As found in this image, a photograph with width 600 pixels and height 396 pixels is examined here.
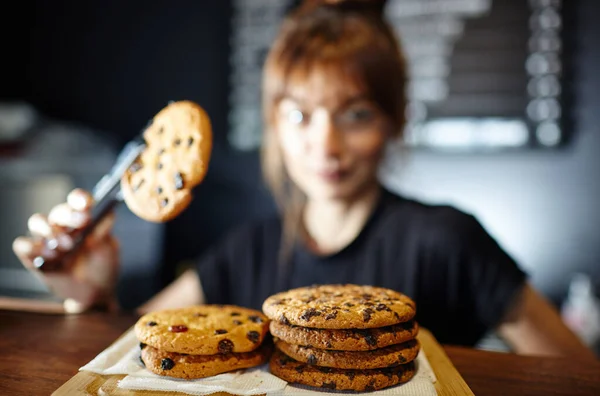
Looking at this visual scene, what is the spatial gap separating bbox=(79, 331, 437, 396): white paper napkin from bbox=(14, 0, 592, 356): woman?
1.81ft

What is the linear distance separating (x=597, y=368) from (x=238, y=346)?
29.4 inches

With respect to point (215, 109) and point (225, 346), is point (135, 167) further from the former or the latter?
point (215, 109)

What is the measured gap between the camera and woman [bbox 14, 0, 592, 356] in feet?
4.94

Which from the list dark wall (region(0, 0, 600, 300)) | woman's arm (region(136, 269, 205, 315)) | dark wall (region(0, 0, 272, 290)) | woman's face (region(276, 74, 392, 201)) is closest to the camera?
woman's face (region(276, 74, 392, 201))

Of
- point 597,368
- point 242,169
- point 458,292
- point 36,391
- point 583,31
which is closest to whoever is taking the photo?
point 36,391

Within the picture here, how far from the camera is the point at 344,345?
0.75 metres

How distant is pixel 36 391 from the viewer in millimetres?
729

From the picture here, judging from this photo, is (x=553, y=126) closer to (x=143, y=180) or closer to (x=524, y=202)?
(x=524, y=202)

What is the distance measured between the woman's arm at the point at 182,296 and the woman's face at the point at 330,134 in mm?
685

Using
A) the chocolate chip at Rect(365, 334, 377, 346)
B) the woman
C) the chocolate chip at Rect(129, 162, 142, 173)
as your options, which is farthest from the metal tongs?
the chocolate chip at Rect(365, 334, 377, 346)

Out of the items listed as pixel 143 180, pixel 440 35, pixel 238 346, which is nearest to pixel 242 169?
pixel 440 35

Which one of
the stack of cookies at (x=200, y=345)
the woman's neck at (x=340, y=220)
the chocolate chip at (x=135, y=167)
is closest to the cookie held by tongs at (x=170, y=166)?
the chocolate chip at (x=135, y=167)

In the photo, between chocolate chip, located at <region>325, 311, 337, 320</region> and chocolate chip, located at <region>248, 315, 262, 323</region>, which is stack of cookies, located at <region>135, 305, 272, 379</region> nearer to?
chocolate chip, located at <region>248, 315, 262, 323</region>

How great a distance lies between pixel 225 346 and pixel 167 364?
0.10 m
